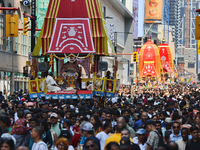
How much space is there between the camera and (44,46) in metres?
22.5

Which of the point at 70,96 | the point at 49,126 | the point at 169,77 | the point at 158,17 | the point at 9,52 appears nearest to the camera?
the point at 49,126

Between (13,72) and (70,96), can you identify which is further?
(13,72)

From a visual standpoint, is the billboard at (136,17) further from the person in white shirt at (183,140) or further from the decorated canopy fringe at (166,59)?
the person in white shirt at (183,140)

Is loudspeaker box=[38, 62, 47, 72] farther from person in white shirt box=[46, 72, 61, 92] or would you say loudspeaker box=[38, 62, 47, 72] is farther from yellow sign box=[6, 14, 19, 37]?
yellow sign box=[6, 14, 19, 37]

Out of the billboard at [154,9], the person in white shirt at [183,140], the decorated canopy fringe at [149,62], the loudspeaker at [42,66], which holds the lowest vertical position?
the person in white shirt at [183,140]

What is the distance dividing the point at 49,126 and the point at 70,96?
10942 millimetres

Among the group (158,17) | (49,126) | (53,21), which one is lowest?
(49,126)

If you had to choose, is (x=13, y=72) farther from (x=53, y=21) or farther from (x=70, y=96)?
(x=70, y=96)

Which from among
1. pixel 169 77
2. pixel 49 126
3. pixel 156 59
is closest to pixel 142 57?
pixel 156 59

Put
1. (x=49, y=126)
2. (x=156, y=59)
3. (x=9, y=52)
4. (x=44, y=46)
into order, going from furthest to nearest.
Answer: (x=156, y=59), (x=9, y=52), (x=44, y=46), (x=49, y=126)

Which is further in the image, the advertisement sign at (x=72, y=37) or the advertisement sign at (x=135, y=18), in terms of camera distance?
the advertisement sign at (x=135, y=18)

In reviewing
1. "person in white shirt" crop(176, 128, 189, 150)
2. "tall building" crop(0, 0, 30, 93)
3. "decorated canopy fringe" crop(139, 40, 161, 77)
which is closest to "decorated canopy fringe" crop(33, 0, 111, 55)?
"tall building" crop(0, 0, 30, 93)

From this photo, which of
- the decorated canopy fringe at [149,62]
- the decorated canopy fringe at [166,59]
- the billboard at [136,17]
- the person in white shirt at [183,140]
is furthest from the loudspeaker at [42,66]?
the billboard at [136,17]

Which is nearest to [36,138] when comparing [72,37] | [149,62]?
[72,37]
